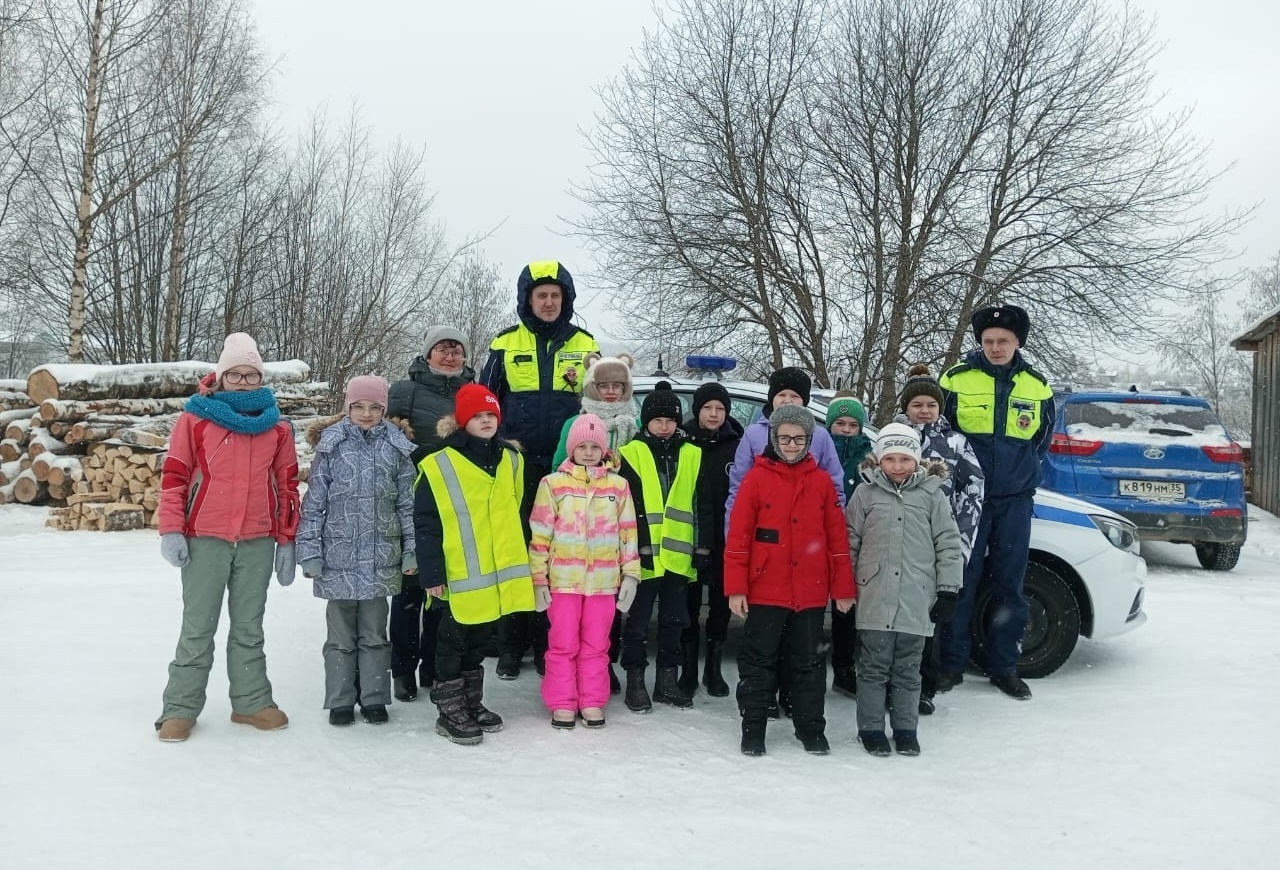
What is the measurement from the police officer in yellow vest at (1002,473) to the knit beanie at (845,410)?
60cm

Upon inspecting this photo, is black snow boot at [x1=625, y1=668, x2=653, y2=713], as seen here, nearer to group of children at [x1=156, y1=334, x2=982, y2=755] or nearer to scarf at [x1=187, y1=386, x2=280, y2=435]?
group of children at [x1=156, y1=334, x2=982, y2=755]

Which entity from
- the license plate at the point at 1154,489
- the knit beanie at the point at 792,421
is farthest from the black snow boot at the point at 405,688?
the license plate at the point at 1154,489

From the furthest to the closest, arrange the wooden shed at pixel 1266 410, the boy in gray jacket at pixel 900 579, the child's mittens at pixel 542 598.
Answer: the wooden shed at pixel 1266 410 → the child's mittens at pixel 542 598 → the boy in gray jacket at pixel 900 579

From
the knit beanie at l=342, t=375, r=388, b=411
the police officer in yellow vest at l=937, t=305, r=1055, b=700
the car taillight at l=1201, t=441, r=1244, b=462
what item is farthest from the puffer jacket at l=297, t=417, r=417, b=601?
the car taillight at l=1201, t=441, r=1244, b=462

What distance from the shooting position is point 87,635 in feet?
18.1

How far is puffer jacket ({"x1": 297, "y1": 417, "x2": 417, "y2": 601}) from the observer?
13.6 ft

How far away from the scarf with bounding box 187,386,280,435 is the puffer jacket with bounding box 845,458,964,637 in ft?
9.09

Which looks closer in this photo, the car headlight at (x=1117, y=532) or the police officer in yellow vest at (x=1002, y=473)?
the police officer in yellow vest at (x=1002, y=473)

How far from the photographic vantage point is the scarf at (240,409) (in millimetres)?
3982

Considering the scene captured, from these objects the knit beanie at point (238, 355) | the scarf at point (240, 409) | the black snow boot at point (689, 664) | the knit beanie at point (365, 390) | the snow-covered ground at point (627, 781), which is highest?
the knit beanie at point (238, 355)

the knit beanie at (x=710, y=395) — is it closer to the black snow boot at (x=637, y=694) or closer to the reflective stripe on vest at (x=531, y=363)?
the reflective stripe on vest at (x=531, y=363)

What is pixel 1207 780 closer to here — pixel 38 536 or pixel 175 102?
pixel 38 536

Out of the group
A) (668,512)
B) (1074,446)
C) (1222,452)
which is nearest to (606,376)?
(668,512)

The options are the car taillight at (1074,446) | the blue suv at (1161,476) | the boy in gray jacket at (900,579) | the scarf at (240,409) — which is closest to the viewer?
the scarf at (240,409)
